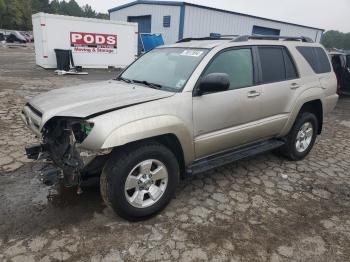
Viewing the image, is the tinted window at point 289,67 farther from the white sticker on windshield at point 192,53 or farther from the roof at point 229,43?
the white sticker on windshield at point 192,53

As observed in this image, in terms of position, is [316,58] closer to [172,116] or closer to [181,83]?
[181,83]

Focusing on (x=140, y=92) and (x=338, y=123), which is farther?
(x=338, y=123)

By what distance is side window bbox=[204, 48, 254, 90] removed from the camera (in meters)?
3.77

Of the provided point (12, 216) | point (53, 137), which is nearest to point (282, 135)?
point (53, 137)

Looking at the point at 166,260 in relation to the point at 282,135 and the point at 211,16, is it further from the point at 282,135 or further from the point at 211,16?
the point at 211,16

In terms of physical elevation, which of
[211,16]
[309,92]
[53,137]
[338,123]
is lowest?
[338,123]

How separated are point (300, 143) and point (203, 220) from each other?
258cm

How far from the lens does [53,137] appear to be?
3266 mm

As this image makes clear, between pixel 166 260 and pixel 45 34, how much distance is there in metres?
13.0

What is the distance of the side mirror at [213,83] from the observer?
3334 mm

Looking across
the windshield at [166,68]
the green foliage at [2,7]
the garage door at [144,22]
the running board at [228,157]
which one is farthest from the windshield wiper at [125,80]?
the green foliage at [2,7]

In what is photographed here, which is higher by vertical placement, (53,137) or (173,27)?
(173,27)

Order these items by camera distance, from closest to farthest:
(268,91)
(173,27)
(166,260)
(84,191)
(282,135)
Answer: (166,260), (84,191), (268,91), (282,135), (173,27)

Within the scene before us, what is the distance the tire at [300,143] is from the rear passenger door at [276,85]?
0.42 m
